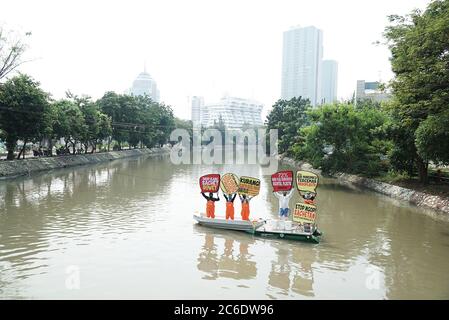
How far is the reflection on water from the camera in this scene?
9438 millimetres

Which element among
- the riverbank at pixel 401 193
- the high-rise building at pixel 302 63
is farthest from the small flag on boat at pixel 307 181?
the high-rise building at pixel 302 63

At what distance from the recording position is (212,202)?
16281mm

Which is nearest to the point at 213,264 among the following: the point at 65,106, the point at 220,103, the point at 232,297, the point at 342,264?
the point at 232,297

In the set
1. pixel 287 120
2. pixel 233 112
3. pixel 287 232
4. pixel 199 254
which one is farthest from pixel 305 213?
pixel 233 112

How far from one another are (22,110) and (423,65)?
30222 mm

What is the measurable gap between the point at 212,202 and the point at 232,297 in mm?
7513

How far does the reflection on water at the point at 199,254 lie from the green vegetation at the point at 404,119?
16.6 feet

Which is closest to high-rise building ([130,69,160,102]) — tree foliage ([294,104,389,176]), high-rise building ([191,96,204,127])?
high-rise building ([191,96,204,127])

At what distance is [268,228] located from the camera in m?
14.7

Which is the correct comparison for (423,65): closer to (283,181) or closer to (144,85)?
(283,181)

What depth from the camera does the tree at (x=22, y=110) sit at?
3275 cm

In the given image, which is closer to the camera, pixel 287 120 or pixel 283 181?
pixel 283 181

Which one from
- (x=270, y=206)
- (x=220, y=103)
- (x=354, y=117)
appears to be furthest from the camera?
(x=220, y=103)
